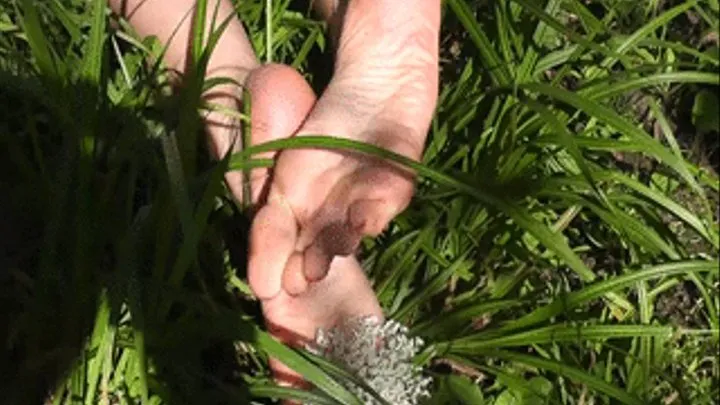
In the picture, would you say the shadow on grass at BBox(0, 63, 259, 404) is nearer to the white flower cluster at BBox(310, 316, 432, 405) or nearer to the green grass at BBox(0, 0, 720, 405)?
the green grass at BBox(0, 0, 720, 405)

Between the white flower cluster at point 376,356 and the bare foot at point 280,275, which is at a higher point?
the bare foot at point 280,275

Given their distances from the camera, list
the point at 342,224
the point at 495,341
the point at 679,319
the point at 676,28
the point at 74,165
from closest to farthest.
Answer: the point at 342,224 → the point at 74,165 → the point at 495,341 → the point at 679,319 → the point at 676,28

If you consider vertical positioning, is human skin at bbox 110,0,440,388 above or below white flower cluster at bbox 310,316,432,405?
above

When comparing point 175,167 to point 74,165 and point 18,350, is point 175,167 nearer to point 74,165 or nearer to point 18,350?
point 74,165

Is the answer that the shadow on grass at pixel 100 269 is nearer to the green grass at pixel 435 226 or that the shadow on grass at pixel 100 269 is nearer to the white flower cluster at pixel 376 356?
the green grass at pixel 435 226

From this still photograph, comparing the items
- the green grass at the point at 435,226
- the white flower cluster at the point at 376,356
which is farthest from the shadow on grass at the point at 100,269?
the white flower cluster at the point at 376,356

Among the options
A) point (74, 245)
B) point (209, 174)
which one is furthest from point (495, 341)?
point (74, 245)

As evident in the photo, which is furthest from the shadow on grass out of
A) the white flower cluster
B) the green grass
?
the white flower cluster
